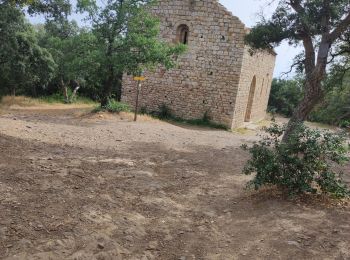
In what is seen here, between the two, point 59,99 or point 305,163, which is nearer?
point 305,163

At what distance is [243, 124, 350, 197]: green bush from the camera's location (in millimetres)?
5195

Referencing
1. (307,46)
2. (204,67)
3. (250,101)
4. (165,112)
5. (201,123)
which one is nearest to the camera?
(307,46)

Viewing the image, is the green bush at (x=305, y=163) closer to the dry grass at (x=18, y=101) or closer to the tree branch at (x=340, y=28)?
the tree branch at (x=340, y=28)

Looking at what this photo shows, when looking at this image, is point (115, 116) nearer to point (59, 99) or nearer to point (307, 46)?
point (307, 46)

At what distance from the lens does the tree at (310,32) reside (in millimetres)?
8734

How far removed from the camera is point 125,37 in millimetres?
13109

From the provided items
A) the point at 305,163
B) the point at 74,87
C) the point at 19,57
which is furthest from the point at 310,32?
the point at 74,87

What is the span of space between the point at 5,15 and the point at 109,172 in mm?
11088

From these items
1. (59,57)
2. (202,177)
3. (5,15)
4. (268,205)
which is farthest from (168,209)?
(59,57)

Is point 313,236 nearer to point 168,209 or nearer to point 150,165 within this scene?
point 168,209

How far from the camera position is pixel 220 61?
51.4 feet

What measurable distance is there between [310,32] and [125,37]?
6642 millimetres

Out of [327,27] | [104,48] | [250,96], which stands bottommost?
[250,96]

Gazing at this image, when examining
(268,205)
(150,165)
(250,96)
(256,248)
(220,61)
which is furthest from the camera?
(250,96)
